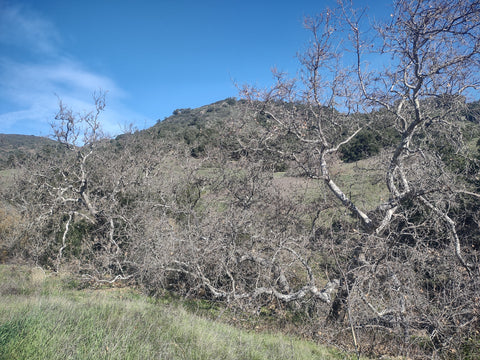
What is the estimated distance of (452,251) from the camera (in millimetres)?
6773

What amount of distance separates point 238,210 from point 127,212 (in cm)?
543

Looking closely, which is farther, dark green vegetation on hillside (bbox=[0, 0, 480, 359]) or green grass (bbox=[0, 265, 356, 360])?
dark green vegetation on hillside (bbox=[0, 0, 480, 359])

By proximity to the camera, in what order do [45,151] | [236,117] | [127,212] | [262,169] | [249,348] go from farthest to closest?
[45,151]
[127,212]
[262,169]
[236,117]
[249,348]

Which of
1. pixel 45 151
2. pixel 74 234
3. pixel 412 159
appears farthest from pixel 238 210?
pixel 45 151

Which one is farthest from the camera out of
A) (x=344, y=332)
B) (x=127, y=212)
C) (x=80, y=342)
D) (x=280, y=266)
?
(x=127, y=212)

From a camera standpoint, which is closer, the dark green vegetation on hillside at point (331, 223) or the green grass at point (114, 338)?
the green grass at point (114, 338)

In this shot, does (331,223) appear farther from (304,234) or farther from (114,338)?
(114,338)

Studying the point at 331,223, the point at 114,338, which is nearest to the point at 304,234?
the point at 331,223

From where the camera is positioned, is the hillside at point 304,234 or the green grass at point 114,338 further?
the hillside at point 304,234

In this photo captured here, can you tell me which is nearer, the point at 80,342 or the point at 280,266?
the point at 80,342

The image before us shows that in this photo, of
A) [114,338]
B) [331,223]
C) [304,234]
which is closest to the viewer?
[114,338]

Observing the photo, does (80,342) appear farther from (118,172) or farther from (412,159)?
(118,172)

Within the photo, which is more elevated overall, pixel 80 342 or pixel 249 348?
pixel 80 342

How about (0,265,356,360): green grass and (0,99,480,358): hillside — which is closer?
(0,265,356,360): green grass
